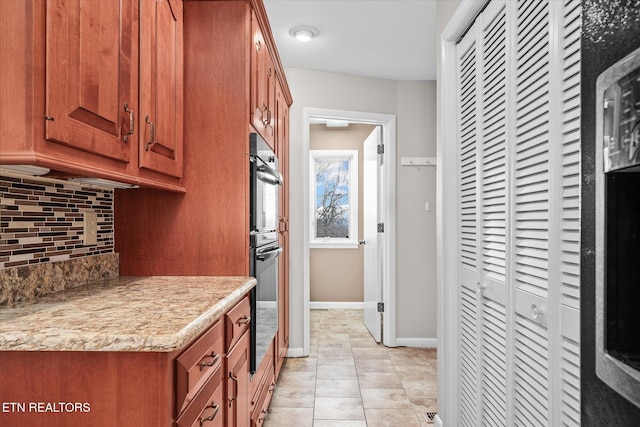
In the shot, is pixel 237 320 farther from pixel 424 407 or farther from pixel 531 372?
pixel 424 407

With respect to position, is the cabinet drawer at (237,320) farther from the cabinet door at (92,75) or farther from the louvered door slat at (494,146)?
the louvered door slat at (494,146)

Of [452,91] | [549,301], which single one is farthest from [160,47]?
[549,301]

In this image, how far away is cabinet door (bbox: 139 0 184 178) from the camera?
1.38 metres

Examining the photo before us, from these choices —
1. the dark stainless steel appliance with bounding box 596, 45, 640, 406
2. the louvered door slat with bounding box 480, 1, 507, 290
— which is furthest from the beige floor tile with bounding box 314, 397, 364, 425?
the dark stainless steel appliance with bounding box 596, 45, 640, 406

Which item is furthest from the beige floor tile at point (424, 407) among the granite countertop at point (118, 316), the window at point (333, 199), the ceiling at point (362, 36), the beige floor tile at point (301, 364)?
the window at point (333, 199)

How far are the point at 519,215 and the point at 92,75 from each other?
1.38 m

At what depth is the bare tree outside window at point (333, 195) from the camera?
5.31 meters

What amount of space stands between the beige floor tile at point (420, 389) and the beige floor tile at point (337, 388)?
13.8 inches

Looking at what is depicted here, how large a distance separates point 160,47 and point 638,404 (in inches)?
64.9

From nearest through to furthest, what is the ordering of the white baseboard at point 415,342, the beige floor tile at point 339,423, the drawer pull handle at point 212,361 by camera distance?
the drawer pull handle at point 212,361 → the beige floor tile at point 339,423 → the white baseboard at point 415,342

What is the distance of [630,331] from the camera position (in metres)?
0.50

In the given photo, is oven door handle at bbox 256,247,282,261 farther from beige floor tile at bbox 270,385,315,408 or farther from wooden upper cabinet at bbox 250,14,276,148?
beige floor tile at bbox 270,385,315,408

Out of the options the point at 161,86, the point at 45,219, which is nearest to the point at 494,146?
the point at 161,86

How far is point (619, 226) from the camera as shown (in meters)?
0.52
